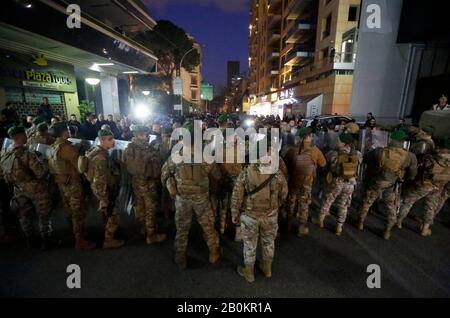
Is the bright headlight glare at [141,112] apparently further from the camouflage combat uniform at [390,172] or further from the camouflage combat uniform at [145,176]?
the camouflage combat uniform at [390,172]

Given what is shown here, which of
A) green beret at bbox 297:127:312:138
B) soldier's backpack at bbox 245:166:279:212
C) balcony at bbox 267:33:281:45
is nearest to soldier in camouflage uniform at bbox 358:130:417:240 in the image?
green beret at bbox 297:127:312:138

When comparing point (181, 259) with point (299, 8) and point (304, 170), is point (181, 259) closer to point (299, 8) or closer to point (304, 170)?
point (304, 170)

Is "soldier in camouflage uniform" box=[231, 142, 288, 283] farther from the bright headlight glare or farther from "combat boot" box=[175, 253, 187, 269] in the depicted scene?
the bright headlight glare

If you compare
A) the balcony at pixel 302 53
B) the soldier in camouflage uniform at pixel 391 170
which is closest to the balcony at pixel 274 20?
the balcony at pixel 302 53

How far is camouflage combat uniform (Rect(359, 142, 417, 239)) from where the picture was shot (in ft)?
13.0

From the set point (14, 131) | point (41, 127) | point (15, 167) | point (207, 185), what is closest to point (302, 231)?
point (207, 185)

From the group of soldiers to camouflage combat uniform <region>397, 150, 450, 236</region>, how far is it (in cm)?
2

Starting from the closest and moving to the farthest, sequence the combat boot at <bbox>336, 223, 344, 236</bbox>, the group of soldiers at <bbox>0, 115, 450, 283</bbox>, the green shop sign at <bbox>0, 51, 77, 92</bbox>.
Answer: the group of soldiers at <bbox>0, 115, 450, 283</bbox> < the combat boot at <bbox>336, 223, 344, 236</bbox> < the green shop sign at <bbox>0, 51, 77, 92</bbox>

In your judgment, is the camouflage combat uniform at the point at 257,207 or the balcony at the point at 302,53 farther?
the balcony at the point at 302,53

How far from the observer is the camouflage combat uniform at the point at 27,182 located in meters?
3.54

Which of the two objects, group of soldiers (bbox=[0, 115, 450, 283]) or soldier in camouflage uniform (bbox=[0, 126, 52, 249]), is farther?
soldier in camouflage uniform (bbox=[0, 126, 52, 249])

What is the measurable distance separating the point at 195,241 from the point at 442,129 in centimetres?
993

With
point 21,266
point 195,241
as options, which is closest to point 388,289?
point 195,241

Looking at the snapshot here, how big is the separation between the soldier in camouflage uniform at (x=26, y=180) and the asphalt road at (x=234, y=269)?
1.69ft
